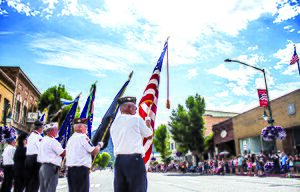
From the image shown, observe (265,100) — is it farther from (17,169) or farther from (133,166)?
(133,166)

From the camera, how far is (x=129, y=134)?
4203 millimetres

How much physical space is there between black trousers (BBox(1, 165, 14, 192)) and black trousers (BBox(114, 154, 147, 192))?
239 inches

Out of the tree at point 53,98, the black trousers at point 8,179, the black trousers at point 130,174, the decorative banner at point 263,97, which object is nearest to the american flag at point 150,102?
the black trousers at point 130,174

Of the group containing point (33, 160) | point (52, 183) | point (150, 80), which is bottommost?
point (52, 183)

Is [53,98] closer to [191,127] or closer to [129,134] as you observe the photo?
[191,127]

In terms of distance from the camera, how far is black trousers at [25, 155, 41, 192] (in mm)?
7646

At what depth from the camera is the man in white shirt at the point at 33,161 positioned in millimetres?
7660

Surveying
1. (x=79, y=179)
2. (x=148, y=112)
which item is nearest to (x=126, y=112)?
(x=148, y=112)

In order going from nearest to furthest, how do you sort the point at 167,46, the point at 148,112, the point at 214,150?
the point at 148,112 → the point at 167,46 → the point at 214,150

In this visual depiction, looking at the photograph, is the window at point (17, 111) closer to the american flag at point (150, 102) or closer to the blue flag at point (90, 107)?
the blue flag at point (90, 107)

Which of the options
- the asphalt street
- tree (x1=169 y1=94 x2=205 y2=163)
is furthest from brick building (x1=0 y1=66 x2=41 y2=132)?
tree (x1=169 y1=94 x2=205 y2=163)

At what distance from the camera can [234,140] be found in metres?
36.7

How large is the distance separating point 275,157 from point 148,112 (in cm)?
2014

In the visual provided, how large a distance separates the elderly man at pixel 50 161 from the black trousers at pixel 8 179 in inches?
122
